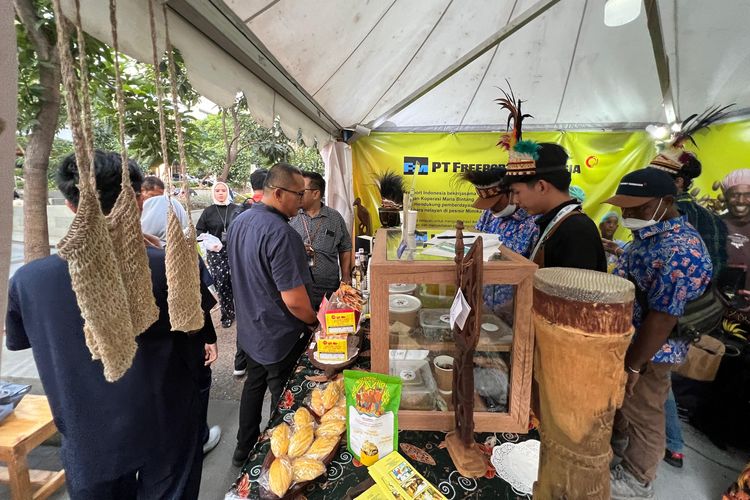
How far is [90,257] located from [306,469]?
2.63 ft

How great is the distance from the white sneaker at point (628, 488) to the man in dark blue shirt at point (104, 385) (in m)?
2.40

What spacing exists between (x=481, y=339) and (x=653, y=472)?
6.05 ft

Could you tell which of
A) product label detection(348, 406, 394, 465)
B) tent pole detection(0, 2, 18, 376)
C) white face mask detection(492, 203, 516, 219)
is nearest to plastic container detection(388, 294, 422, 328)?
product label detection(348, 406, 394, 465)

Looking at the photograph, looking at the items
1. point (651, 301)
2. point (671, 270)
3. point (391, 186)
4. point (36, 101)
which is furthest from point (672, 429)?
point (36, 101)

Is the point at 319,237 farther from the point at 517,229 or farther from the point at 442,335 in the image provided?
the point at 442,335

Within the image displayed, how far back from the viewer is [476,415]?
43.8 inches

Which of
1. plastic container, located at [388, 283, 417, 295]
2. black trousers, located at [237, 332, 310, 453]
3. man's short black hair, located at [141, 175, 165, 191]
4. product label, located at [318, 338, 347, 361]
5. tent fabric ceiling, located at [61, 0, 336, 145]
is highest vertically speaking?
tent fabric ceiling, located at [61, 0, 336, 145]

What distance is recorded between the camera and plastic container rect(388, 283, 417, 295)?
3.42 ft

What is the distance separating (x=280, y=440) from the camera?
1.04 metres

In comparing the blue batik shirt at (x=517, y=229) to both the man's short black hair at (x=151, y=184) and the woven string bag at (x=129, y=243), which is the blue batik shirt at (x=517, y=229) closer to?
the woven string bag at (x=129, y=243)

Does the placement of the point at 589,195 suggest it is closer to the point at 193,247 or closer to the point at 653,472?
the point at 653,472

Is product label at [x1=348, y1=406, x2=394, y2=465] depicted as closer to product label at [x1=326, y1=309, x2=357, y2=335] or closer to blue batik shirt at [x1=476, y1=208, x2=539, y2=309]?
product label at [x1=326, y1=309, x2=357, y2=335]

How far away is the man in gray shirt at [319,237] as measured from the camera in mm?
3133

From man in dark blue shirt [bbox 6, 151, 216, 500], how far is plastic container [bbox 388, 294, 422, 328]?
3.10 ft
